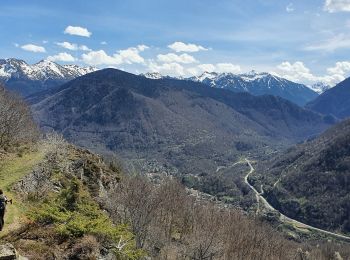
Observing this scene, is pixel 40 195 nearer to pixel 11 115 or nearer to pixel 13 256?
pixel 13 256

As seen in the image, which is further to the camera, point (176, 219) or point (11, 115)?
point (176, 219)

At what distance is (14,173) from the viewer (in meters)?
54.7

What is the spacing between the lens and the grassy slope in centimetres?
4131

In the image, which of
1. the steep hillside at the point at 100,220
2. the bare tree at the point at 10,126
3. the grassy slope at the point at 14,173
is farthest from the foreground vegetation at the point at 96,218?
the bare tree at the point at 10,126

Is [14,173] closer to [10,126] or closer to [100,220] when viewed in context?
[100,220]

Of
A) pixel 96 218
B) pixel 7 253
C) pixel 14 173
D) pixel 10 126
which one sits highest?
pixel 10 126


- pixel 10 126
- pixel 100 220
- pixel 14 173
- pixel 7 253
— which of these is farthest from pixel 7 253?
pixel 10 126

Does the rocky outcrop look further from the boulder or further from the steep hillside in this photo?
the steep hillside

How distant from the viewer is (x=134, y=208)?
5988 centimetres

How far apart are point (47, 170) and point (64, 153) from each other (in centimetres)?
1083

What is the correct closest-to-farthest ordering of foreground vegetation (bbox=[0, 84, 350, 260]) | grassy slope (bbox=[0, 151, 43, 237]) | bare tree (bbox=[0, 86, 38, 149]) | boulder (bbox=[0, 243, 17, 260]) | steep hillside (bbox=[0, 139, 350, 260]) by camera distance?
1. boulder (bbox=[0, 243, 17, 260])
2. steep hillside (bbox=[0, 139, 350, 260])
3. foreground vegetation (bbox=[0, 84, 350, 260])
4. grassy slope (bbox=[0, 151, 43, 237])
5. bare tree (bbox=[0, 86, 38, 149])

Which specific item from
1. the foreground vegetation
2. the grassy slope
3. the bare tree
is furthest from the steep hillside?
the bare tree

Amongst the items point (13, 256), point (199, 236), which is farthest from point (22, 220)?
point (199, 236)

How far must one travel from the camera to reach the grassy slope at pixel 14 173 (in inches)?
1626
